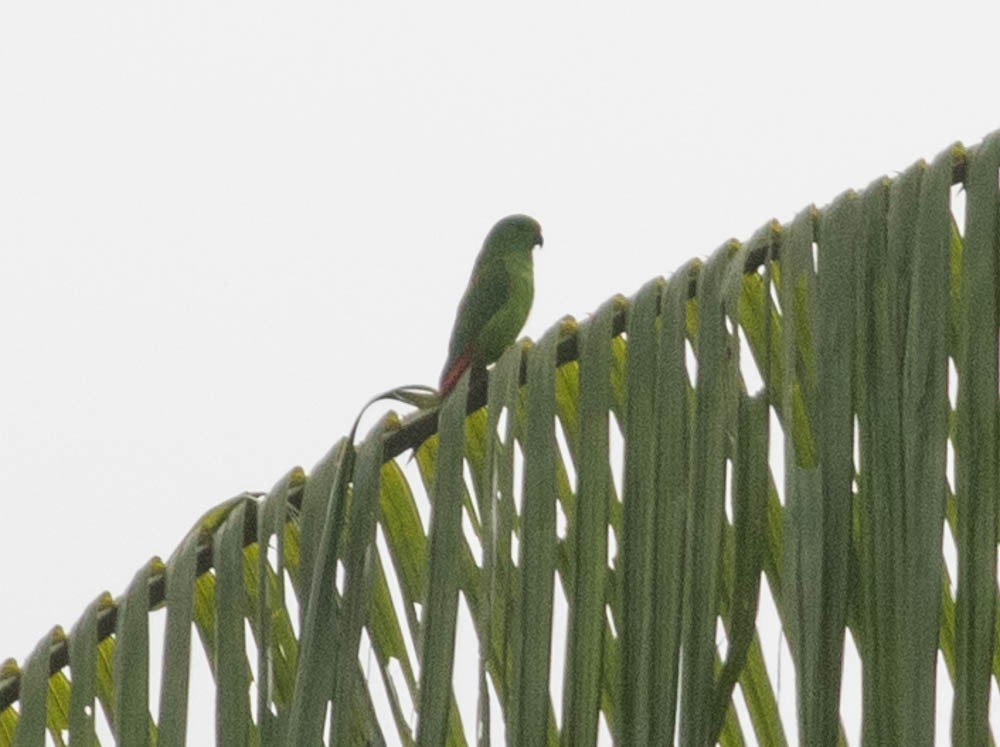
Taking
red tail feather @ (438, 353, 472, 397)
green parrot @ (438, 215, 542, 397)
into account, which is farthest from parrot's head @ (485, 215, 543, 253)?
red tail feather @ (438, 353, 472, 397)

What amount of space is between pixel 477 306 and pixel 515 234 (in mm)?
288

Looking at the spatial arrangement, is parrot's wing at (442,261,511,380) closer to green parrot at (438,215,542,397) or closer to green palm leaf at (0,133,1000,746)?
green parrot at (438,215,542,397)

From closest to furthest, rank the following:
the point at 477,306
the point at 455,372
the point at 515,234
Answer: the point at 455,372
the point at 477,306
the point at 515,234

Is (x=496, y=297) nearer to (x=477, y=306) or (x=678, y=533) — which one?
(x=477, y=306)

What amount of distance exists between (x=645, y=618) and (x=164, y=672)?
0.76 metres

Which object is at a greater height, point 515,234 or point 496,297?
point 515,234

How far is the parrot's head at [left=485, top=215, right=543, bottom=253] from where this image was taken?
3.93 m

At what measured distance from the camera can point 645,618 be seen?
2.39m

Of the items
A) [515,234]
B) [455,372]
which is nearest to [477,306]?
[515,234]

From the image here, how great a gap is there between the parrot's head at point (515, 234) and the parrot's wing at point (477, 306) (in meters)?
0.05

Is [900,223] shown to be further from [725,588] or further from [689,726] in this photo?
[689,726]

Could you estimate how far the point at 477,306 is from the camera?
373cm

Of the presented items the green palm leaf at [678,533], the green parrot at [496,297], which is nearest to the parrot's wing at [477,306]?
the green parrot at [496,297]

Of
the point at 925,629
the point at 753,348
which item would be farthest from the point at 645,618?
the point at 753,348
